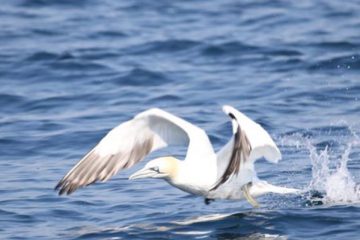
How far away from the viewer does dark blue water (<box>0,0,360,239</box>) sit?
410 inches

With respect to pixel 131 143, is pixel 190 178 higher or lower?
lower

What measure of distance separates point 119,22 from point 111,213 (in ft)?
36.0

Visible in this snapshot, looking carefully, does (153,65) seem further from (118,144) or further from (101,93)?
(118,144)

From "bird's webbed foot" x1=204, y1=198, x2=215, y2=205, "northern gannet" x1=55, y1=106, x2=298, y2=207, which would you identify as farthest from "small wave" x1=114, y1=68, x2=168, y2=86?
"bird's webbed foot" x1=204, y1=198, x2=215, y2=205

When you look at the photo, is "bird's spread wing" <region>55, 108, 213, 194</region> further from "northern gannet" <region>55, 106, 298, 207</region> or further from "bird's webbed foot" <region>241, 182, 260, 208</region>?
"bird's webbed foot" <region>241, 182, 260, 208</region>

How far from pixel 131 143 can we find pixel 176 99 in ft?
17.9

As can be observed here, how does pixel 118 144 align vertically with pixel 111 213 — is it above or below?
above

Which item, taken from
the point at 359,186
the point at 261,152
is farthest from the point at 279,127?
the point at 261,152

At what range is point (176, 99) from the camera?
16.2 meters

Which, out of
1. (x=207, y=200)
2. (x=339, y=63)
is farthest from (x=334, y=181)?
(x=339, y=63)

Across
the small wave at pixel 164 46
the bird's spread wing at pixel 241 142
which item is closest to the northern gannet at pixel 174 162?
the bird's spread wing at pixel 241 142

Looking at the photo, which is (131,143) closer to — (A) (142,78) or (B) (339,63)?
(A) (142,78)

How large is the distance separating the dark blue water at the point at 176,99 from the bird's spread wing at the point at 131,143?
48 centimetres

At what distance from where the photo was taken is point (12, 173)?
12.5 meters
